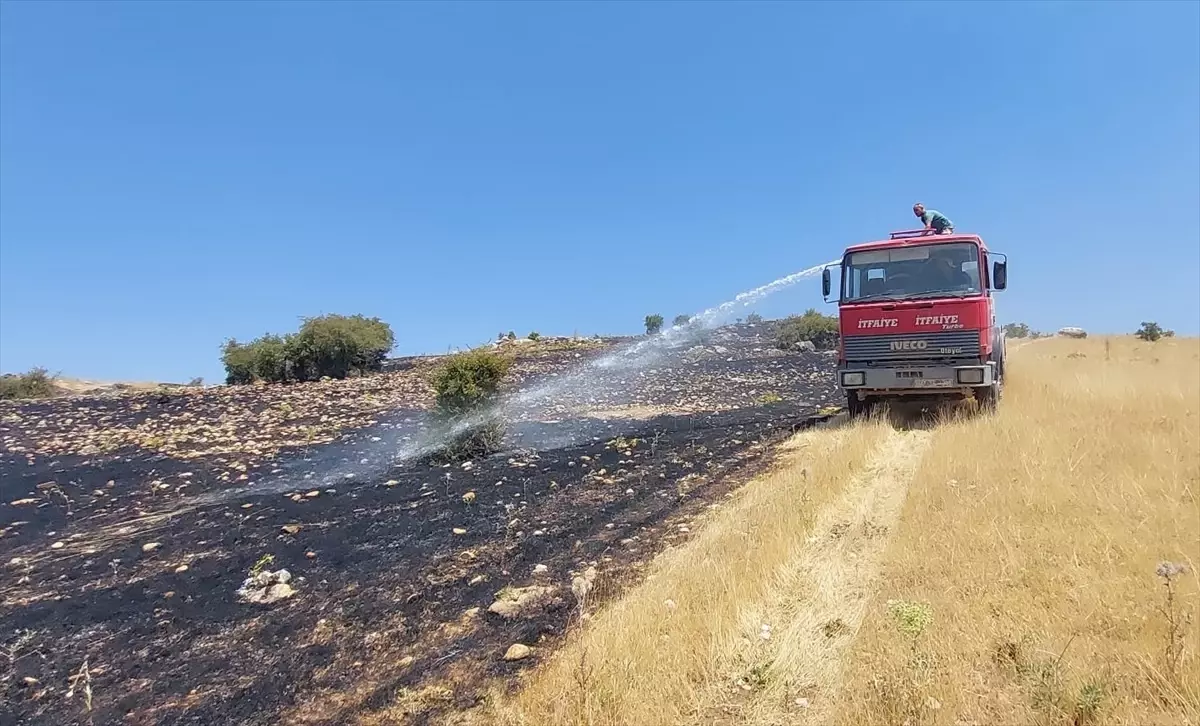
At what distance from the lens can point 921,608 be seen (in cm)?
373

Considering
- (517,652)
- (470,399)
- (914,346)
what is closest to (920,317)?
(914,346)

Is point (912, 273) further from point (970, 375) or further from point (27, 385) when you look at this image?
point (27, 385)

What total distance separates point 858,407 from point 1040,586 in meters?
7.37

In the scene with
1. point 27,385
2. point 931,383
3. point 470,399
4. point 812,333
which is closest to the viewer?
point 931,383

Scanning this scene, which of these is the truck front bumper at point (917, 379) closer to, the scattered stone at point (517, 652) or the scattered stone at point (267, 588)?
the scattered stone at point (517, 652)

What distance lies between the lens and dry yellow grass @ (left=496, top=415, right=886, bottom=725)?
3.06m

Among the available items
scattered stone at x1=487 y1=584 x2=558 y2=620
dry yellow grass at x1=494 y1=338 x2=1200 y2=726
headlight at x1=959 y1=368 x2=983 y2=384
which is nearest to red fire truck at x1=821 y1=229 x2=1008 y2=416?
headlight at x1=959 y1=368 x2=983 y2=384

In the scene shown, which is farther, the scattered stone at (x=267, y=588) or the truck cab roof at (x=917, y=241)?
the truck cab roof at (x=917, y=241)

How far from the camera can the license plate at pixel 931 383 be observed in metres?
9.64

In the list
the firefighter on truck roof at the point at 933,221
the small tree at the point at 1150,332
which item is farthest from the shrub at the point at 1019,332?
the firefighter on truck roof at the point at 933,221

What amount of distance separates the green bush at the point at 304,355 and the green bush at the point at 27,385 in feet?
16.6

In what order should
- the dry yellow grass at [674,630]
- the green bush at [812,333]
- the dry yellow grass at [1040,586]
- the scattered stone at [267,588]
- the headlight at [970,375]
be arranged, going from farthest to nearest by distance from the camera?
the green bush at [812,333] < the headlight at [970,375] < the scattered stone at [267,588] < the dry yellow grass at [674,630] < the dry yellow grass at [1040,586]

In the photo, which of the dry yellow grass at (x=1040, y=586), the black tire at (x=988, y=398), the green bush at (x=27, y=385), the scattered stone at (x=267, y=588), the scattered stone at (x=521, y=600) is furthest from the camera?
the green bush at (x=27, y=385)

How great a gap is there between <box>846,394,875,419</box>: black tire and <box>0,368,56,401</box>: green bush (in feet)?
75.6
